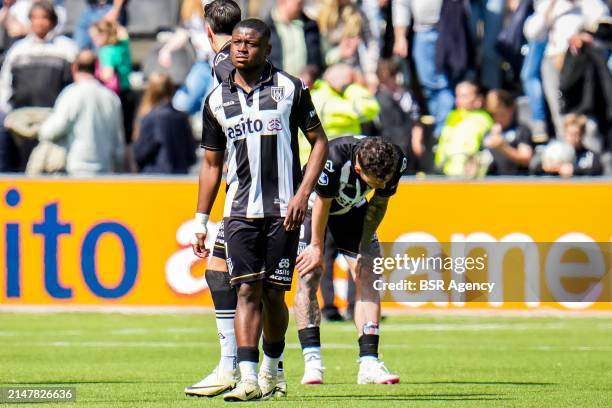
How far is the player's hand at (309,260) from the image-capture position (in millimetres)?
9570

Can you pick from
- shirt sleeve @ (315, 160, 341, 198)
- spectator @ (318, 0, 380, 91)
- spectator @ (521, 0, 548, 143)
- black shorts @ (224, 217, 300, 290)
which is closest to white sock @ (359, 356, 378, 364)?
shirt sleeve @ (315, 160, 341, 198)

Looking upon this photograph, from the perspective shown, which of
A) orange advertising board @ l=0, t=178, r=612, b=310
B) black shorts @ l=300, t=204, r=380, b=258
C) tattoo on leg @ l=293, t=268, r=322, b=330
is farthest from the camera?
orange advertising board @ l=0, t=178, r=612, b=310

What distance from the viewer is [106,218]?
17016 mm

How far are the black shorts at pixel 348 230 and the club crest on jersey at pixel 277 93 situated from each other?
227 centimetres

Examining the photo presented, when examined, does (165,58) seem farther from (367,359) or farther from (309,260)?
(309,260)

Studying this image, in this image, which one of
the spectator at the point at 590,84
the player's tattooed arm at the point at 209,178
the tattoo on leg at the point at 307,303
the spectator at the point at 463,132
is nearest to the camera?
the player's tattooed arm at the point at 209,178

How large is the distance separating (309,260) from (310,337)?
134cm

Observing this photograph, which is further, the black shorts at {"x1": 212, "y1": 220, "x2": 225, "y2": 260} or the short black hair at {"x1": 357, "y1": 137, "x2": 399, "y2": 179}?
the short black hair at {"x1": 357, "y1": 137, "x2": 399, "y2": 179}

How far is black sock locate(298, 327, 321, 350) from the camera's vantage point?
10758mm

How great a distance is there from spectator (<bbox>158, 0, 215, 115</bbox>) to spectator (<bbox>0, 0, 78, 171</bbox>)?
174 centimetres

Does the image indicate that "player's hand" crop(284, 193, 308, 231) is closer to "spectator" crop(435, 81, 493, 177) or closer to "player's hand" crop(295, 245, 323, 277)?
"player's hand" crop(295, 245, 323, 277)

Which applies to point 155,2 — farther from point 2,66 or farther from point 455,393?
point 455,393

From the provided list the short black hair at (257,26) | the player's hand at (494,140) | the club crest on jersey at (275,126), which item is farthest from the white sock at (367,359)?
the player's hand at (494,140)

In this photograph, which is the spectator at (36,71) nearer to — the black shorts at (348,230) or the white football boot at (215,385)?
the black shorts at (348,230)
